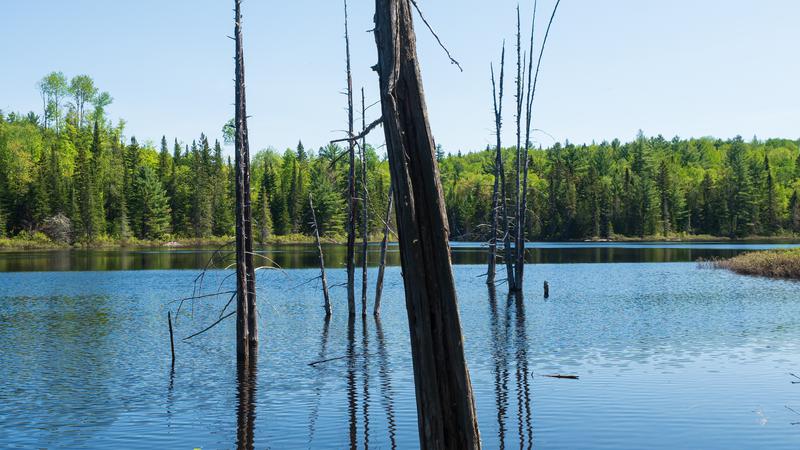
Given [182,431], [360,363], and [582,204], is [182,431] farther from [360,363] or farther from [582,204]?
[582,204]

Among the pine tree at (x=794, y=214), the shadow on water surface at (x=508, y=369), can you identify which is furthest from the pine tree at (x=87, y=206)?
the pine tree at (x=794, y=214)

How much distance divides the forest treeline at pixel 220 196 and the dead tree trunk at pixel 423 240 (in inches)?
4065

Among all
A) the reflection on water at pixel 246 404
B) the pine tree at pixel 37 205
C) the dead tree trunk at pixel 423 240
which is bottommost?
the reflection on water at pixel 246 404

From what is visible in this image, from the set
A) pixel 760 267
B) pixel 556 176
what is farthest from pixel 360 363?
pixel 556 176

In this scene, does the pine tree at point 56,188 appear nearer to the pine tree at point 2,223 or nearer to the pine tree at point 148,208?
the pine tree at point 2,223

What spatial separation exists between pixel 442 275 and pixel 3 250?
4239 inches

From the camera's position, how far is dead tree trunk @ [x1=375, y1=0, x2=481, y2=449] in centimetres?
609

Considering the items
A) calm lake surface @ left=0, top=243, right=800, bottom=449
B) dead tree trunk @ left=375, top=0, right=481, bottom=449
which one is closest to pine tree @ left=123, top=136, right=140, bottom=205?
calm lake surface @ left=0, top=243, right=800, bottom=449

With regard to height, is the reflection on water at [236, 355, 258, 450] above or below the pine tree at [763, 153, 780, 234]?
below

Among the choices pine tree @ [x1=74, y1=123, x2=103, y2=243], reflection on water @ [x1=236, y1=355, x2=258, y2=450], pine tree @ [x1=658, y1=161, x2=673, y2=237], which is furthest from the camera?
pine tree @ [x1=658, y1=161, x2=673, y2=237]

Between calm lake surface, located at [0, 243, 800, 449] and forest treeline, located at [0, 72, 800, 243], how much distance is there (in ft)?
251

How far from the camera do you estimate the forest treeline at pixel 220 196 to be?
360 ft

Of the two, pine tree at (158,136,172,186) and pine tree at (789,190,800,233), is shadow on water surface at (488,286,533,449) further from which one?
pine tree at (789,190,800,233)

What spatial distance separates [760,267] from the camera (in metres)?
51.0
